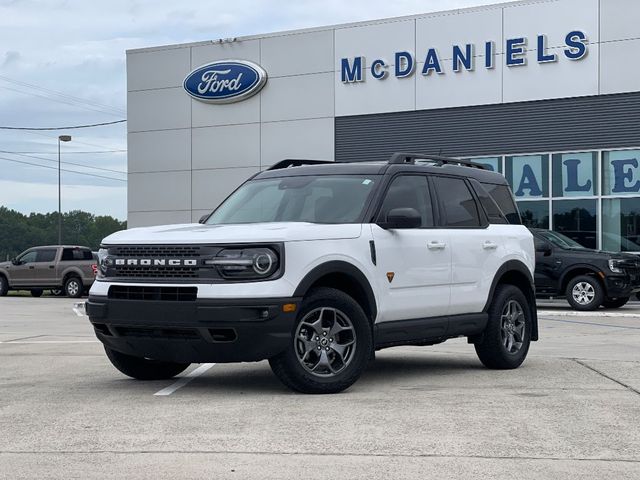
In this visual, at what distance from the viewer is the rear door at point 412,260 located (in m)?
9.05

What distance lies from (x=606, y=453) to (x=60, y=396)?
433 centimetres

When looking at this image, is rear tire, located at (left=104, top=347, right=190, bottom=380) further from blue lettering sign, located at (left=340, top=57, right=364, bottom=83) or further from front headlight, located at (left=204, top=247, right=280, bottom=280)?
blue lettering sign, located at (left=340, top=57, right=364, bottom=83)

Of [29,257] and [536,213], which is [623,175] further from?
[29,257]

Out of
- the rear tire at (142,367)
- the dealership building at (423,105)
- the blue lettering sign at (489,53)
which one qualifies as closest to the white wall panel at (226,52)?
the dealership building at (423,105)

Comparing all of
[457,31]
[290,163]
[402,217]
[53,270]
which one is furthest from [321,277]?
[53,270]

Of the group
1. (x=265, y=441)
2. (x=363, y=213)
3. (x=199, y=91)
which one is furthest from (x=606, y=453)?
(x=199, y=91)

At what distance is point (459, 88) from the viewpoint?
31922 mm

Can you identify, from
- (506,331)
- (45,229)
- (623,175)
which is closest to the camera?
(506,331)

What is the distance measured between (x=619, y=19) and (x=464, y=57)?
4.53 metres

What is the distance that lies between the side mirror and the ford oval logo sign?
26610 millimetres

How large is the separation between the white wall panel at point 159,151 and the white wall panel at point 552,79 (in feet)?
37.4

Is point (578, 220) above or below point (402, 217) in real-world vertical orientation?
above

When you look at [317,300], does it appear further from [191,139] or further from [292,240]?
[191,139]

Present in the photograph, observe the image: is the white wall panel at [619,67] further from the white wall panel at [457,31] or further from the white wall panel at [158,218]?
the white wall panel at [158,218]
